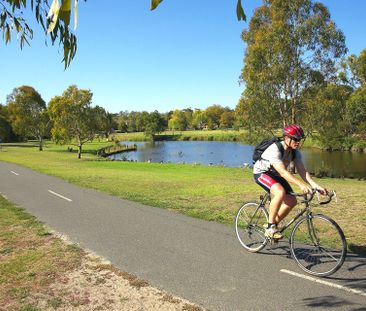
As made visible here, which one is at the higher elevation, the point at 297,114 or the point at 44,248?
the point at 297,114

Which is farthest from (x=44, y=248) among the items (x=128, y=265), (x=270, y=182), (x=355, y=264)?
(x=355, y=264)

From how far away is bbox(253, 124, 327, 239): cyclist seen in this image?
6.00 metres

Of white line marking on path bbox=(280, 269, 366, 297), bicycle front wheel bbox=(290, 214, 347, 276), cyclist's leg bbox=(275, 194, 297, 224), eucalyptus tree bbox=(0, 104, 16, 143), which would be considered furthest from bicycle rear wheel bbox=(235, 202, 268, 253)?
eucalyptus tree bbox=(0, 104, 16, 143)

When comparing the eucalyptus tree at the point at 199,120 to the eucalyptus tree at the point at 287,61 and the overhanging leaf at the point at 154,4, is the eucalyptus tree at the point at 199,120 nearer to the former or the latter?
the eucalyptus tree at the point at 287,61

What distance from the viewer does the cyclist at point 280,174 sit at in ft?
19.7

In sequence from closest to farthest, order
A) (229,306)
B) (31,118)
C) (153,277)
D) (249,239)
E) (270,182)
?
(229,306), (153,277), (270,182), (249,239), (31,118)

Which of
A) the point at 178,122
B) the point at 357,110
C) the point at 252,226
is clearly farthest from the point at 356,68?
the point at 178,122

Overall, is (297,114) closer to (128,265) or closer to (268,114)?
(268,114)

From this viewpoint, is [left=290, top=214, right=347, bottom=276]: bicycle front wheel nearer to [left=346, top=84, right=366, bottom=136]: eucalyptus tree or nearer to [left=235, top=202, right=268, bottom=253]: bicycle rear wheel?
[left=235, top=202, right=268, bottom=253]: bicycle rear wheel

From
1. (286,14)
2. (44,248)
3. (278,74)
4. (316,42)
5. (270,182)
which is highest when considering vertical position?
(286,14)

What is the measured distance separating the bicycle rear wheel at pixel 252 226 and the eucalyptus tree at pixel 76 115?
38.5 m

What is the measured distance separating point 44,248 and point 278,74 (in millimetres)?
24591

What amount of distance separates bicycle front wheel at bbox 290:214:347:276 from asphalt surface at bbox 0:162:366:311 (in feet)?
0.55

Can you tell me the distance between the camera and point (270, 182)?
6.31 m
